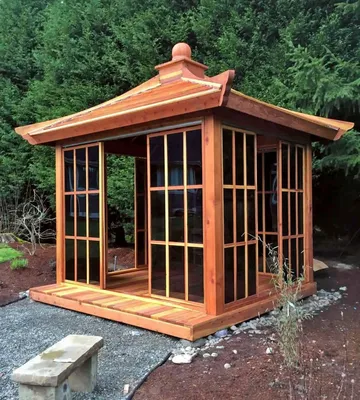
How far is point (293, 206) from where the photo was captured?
4824mm

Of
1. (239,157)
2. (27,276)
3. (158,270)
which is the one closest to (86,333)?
(158,270)

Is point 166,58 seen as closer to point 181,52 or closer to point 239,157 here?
point 181,52

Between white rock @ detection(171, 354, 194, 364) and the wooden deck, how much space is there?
0.23 m

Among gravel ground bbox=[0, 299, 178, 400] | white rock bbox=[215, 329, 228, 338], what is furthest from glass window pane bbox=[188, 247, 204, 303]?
gravel ground bbox=[0, 299, 178, 400]

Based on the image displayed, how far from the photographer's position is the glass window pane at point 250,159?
3934mm

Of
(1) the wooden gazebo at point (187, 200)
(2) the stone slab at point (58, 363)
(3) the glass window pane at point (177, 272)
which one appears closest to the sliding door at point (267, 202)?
(1) the wooden gazebo at point (187, 200)

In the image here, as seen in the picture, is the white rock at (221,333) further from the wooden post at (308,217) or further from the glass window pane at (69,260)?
the glass window pane at (69,260)

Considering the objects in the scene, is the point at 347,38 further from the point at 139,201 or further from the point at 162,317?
the point at 162,317

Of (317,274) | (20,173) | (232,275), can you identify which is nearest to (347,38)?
(317,274)

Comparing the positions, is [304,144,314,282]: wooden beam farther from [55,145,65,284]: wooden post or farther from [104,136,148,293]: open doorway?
[55,145,65,284]: wooden post

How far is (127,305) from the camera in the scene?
3988 mm

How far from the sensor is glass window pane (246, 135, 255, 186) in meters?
3.93

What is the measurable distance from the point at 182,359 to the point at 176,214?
1377mm

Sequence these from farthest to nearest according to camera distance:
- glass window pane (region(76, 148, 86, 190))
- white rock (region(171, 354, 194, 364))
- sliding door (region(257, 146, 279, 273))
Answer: sliding door (region(257, 146, 279, 273)) < glass window pane (region(76, 148, 86, 190)) < white rock (region(171, 354, 194, 364))
